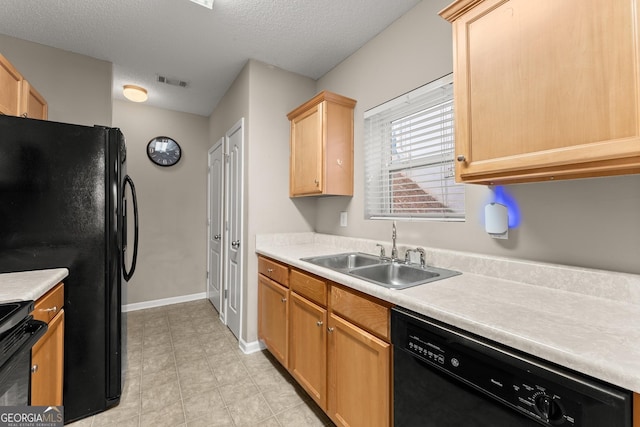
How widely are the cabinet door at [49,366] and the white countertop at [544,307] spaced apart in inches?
52.1

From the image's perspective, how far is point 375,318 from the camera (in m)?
1.18

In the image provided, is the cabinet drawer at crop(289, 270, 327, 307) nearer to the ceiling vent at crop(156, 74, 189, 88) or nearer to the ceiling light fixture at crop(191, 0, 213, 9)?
the ceiling light fixture at crop(191, 0, 213, 9)

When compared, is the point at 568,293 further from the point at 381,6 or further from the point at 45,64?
the point at 45,64

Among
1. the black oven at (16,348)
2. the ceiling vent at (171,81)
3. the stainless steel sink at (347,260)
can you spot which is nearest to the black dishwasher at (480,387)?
the stainless steel sink at (347,260)

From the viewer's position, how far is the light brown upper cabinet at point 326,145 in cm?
217

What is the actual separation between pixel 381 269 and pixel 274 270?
32.5 inches

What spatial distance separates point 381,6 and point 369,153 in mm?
979

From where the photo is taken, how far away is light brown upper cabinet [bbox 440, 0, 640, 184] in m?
0.80

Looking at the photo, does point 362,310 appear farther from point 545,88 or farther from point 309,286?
point 545,88

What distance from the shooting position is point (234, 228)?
272 centimetres

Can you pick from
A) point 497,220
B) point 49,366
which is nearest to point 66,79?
point 49,366

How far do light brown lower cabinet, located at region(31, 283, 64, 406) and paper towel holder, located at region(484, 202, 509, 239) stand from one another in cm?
212

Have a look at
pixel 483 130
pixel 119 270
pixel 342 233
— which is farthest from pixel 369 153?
pixel 119 270

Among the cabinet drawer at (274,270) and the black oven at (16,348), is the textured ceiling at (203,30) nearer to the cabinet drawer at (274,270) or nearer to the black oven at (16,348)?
the cabinet drawer at (274,270)
